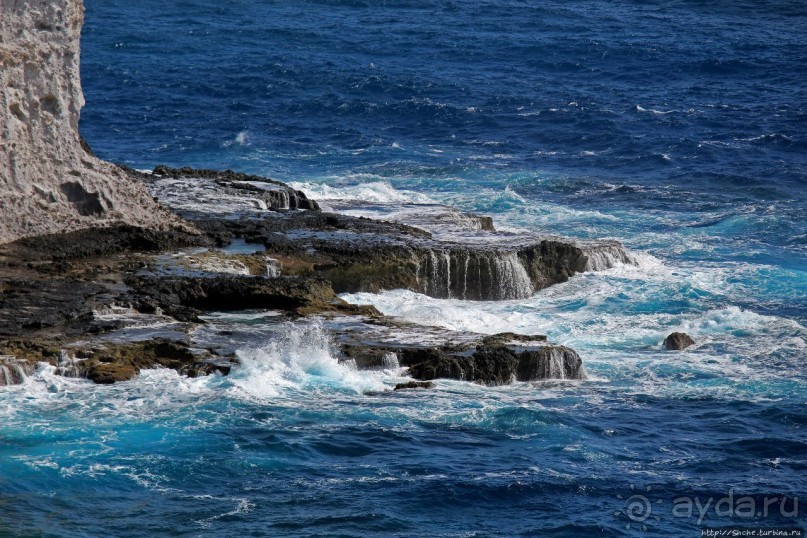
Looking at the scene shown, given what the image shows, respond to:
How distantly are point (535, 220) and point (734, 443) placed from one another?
20.1 m

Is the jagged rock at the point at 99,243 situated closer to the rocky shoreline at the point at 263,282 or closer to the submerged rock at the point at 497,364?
the rocky shoreline at the point at 263,282

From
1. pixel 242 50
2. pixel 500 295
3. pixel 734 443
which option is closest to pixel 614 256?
pixel 500 295

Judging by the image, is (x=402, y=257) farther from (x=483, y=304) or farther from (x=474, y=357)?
(x=474, y=357)

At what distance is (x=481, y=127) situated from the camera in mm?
56719

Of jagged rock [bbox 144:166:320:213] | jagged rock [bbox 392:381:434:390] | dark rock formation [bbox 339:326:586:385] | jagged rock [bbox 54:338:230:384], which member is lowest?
jagged rock [bbox 392:381:434:390]

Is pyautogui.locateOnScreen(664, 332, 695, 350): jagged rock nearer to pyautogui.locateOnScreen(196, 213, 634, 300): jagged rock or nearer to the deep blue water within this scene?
the deep blue water

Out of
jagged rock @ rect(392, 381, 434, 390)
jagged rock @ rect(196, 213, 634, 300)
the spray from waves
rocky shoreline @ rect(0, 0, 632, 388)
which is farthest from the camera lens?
jagged rock @ rect(196, 213, 634, 300)


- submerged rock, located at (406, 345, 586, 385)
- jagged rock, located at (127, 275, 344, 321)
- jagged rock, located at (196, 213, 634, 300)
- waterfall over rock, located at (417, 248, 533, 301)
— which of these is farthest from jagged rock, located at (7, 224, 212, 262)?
submerged rock, located at (406, 345, 586, 385)

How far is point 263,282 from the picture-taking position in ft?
91.0

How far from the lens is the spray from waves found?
77.5ft

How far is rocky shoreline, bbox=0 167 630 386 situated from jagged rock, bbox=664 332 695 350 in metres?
3.34

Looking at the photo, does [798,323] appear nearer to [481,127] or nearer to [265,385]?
[265,385]

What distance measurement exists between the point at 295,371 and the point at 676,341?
879 cm

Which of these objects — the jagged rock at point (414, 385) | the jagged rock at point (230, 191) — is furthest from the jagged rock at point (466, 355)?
the jagged rock at point (230, 191)
